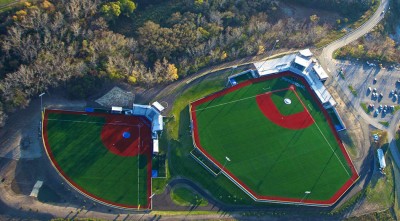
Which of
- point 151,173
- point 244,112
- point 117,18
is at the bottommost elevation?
point 151,173

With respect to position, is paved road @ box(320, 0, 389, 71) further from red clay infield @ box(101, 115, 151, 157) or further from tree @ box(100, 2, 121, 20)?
tree @ box(100, 2, 121, 20)

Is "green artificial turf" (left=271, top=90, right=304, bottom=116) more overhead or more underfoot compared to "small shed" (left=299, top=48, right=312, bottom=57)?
more underfoot

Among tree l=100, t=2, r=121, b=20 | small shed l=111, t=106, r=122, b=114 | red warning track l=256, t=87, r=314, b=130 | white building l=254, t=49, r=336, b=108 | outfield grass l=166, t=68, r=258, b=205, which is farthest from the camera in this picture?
tree l=100, t=2, r=121, b=20

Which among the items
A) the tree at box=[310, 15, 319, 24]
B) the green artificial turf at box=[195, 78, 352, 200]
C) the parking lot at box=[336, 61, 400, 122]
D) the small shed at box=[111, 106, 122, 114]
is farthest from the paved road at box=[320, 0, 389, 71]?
the small shed at box=[111, 106, 122, 114]

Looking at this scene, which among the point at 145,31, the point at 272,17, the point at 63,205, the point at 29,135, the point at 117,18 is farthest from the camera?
the point at 272,17

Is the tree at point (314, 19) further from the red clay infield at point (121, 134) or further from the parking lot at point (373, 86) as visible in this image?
the red clay infield at point (121, 134)

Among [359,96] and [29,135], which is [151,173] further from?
[359,96]

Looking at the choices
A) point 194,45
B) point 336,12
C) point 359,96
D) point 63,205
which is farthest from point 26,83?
point 336,12
